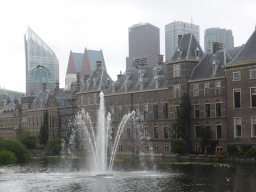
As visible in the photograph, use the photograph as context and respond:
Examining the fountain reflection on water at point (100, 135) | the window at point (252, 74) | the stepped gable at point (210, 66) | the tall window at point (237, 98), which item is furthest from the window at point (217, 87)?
the fountain reflection on water at point (100, 135)

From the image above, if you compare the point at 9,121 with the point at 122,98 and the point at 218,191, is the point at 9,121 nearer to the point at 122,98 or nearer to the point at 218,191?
the point at 122,98

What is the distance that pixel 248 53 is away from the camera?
198 feet

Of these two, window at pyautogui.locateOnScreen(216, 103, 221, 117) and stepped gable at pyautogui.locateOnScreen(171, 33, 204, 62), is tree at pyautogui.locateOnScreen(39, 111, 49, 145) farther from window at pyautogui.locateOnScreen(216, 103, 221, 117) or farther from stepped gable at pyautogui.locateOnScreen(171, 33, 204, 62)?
window at pyautogui.locateOnScreen(216, 103, 221, 117)

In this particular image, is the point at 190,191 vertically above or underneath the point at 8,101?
underneath

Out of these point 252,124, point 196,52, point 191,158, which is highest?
point 196,52

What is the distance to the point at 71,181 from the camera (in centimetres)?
3644

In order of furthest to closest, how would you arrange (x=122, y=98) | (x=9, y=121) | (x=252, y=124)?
(x=9, y=121), (x=122, y=98), (x=252, y=124)

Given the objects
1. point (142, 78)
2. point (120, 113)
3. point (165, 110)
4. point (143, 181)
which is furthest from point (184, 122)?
point (143, 181)

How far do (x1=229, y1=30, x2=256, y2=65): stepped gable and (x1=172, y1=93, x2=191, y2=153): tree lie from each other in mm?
10297

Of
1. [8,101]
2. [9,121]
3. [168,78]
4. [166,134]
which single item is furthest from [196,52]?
[8,101]

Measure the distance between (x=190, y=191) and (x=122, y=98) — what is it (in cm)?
5362

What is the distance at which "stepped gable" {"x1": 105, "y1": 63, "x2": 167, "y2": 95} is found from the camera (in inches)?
2972

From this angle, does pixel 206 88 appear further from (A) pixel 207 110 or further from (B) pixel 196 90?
(A) pixel 207 110

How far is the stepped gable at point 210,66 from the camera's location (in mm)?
65000
